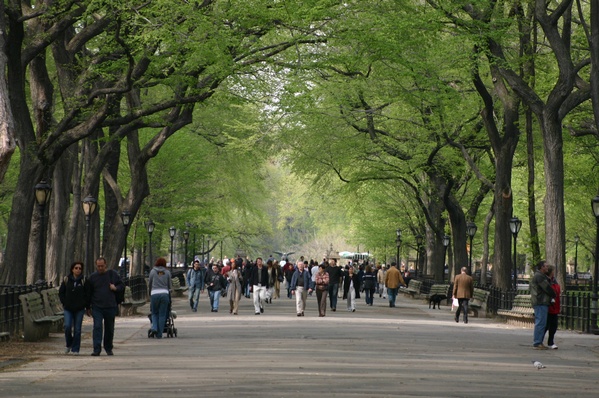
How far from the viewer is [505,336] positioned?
1070 inches

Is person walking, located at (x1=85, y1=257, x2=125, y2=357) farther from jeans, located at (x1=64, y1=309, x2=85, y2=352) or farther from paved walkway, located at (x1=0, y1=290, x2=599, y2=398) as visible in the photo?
paved walkway, located at (x1=0, y1=290, x2=599, y2=398)

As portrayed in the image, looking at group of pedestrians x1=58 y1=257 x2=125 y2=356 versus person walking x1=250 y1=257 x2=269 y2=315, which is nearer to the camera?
group of pedestrians x1=58 y1=257 x2=125 y2=356

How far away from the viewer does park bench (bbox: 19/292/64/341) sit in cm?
2203

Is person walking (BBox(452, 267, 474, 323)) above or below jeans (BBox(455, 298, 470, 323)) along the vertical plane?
above

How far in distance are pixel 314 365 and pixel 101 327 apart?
4.31 m

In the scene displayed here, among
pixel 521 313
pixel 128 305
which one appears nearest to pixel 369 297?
pixel 128 305

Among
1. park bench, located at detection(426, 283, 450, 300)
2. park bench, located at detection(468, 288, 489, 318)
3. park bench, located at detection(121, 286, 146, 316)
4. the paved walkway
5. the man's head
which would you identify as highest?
park bench, located at detection(426, 283, 450, 300)

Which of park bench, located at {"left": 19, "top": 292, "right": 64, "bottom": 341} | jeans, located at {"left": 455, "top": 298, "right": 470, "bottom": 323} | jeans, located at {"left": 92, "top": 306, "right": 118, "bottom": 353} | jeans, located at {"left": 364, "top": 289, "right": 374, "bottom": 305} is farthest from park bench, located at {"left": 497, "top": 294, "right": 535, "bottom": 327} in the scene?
jeans, located at {"left": 364, "top": 289, "right": 374, "bottom": 305}

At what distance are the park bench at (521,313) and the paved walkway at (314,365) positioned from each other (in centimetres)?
198

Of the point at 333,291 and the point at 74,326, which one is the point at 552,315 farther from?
the point at 333,291

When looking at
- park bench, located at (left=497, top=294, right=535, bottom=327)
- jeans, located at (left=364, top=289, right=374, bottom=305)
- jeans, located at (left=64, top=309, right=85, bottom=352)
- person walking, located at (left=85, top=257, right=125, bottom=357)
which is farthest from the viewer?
jeans, located at (left=364, top=289, right=374, bottom=305)

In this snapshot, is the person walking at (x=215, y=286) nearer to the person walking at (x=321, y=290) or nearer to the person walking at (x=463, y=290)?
the person walking at (x=321, y=290)

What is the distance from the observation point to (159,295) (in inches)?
974

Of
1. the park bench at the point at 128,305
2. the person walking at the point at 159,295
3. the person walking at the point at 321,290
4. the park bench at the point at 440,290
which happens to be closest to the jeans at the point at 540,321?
the person walking at the point at 159,295
